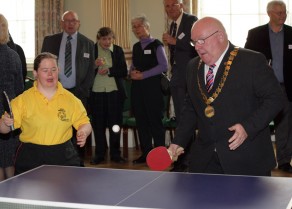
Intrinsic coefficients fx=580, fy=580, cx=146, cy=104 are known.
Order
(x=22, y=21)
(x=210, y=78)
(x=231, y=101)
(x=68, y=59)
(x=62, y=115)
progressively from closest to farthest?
(x=231, y=101) → (x=210, y=78) → (x=62, y=115) → (x=68, y=59) → (x=22, y=21)

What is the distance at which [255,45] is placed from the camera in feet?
22.9

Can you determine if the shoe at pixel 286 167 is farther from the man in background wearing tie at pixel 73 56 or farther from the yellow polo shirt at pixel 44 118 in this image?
the yellow polo shirt at pixel 44 118

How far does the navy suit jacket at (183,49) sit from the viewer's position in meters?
6.79

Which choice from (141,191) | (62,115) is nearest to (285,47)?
(62,115)

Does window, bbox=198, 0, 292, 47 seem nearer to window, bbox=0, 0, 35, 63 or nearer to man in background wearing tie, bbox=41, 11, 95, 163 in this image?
man in background wearing tie, bbox=41, 11, 95, 163

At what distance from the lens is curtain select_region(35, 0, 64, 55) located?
398 inches

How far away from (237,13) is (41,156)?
19.8 ft

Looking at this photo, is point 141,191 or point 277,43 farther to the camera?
point 277,43

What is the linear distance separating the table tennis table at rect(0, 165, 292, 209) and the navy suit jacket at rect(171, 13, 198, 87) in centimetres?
335

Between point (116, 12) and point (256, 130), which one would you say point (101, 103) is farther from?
point (256, 130)

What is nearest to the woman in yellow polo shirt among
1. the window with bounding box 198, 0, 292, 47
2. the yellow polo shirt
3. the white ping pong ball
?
the yellow polo shirt

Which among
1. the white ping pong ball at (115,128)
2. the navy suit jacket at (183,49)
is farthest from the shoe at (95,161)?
the navy suit jacket at (183,49)

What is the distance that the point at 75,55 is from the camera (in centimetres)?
732

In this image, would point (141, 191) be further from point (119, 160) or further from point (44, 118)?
point (119, 160)
